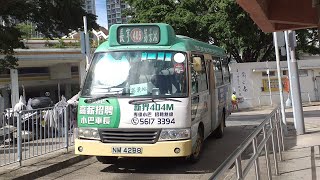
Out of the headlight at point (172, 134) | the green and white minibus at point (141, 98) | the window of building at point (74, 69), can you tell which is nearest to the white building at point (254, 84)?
the window of building at point (74, 69)

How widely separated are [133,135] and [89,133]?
0.86 meters

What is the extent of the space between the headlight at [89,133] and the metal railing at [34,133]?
1.29 meters

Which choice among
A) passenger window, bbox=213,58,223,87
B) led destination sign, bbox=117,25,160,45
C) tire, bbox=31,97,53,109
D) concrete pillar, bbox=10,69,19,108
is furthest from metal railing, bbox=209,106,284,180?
concrete pillar, bbox=10,69,19,108

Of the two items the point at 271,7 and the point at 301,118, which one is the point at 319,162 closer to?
the point at 271,7

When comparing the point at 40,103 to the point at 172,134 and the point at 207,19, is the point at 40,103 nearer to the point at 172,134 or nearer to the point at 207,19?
the point at 172,134

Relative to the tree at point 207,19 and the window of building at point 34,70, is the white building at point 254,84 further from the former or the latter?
the window of building at point 34,70

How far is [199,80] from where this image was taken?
9453 mm

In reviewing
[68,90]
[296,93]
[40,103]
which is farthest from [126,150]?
[68,90]

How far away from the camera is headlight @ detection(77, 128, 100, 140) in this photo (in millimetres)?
8172

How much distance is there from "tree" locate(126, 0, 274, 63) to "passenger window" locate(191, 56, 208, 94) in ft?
55.5

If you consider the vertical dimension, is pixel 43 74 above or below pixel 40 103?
above

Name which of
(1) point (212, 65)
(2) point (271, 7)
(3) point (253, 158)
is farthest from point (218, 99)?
(3) point (253, 158)

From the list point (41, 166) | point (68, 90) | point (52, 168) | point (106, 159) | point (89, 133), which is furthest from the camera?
point (68, 90)

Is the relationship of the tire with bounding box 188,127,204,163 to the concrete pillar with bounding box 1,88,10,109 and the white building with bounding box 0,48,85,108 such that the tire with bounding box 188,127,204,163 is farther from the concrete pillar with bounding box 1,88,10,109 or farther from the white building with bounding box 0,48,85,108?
the concrete pillar with bounding box 1,88,10,109
